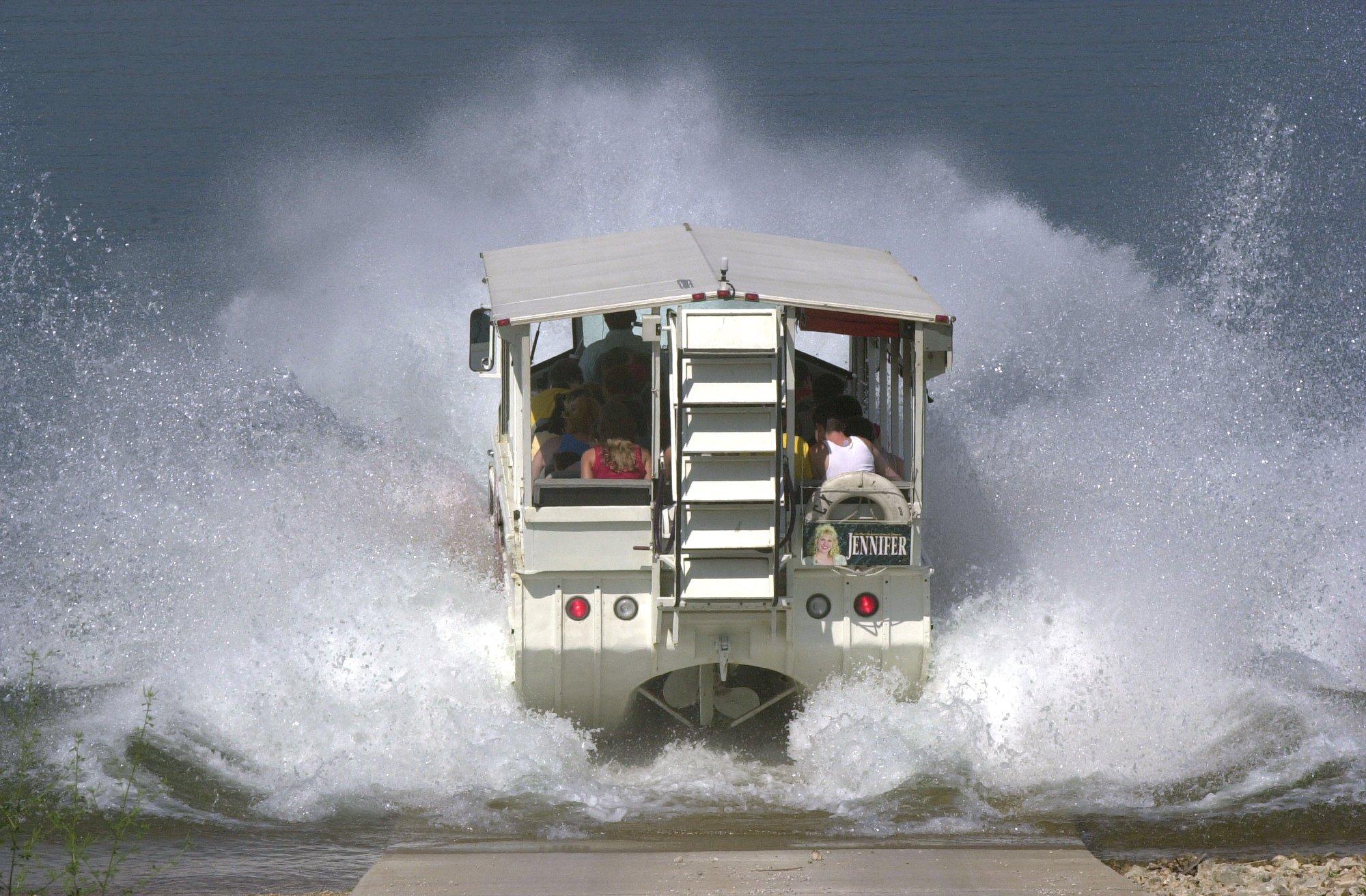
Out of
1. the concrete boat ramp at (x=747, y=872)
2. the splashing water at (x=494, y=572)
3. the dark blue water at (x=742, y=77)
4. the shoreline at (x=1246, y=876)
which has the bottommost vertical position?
the shoreline at (x=1246, y=876)

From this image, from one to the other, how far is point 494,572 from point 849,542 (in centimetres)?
381

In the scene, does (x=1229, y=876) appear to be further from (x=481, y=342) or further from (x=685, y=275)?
(x=481, y=342)

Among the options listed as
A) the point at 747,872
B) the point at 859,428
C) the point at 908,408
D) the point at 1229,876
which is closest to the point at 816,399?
the point at 908,408

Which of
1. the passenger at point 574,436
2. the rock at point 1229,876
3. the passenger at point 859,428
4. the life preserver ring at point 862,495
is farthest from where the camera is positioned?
the passenger at point 859,428

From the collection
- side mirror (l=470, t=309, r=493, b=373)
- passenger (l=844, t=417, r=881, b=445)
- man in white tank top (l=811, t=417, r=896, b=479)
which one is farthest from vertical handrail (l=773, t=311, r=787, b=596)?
side mirror (l=470, t=309, r=493, b=373)

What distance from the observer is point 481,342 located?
35.9ft

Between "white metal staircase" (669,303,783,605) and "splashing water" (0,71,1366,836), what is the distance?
A: 1.28 meters

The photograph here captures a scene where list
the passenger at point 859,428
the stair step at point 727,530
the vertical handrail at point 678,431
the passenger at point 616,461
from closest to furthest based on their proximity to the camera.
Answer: the vertical handrail at point 678,431 → the stair step at point 727,530 → the passenger at point 616,461 → the passenger at point 859,428

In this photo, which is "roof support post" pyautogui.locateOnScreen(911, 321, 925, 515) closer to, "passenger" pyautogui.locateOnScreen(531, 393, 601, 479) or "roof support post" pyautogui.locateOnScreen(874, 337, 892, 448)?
"roof support post" pyautogui.locateOnScreen(874, 337, 892, 448)

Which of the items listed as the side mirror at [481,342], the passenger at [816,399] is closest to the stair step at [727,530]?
the passenger at [816,399]

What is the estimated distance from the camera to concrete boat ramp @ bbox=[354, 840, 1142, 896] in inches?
289

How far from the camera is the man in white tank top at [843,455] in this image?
945cm

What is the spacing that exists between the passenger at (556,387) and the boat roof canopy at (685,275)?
745 mm

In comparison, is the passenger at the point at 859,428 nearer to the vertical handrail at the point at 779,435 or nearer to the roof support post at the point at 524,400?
the vertical handrail at the point at 779,435
